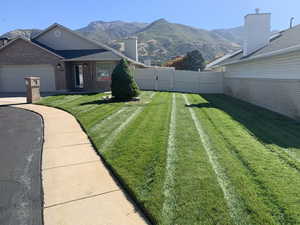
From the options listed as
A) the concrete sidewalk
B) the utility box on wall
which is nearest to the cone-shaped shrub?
the utility box on wall

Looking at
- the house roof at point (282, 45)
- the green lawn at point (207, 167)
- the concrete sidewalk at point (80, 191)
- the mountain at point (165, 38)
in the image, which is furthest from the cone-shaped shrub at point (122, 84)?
the mountain at point (165, 38)

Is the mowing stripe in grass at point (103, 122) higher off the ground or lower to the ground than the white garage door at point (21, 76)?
lower

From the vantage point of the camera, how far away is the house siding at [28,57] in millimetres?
18844

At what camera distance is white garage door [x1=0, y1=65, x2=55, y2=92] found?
19391mm

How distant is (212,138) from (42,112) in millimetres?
8069

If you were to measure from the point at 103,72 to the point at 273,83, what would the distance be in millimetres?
13744

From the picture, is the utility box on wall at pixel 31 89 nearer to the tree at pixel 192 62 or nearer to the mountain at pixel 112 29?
the tree at pixel 192 62

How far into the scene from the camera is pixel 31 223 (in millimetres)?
2910

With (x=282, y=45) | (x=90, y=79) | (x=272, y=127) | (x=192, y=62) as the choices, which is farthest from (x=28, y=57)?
(x=192, y=62)

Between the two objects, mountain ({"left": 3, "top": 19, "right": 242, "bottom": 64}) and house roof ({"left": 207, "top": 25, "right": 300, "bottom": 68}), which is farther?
mountain ({"left": 3, "top": 19, "right": 242, "bottom": 64})

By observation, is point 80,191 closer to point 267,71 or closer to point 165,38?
point 267,71

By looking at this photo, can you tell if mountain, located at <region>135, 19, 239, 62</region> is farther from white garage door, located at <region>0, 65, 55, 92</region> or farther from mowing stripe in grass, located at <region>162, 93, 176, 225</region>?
mowing stripe in grass, located at <region>162, 93, 176, 225</region>

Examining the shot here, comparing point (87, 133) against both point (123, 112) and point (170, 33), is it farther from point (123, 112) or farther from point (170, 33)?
point (170, 33)

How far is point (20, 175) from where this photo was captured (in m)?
4.22
